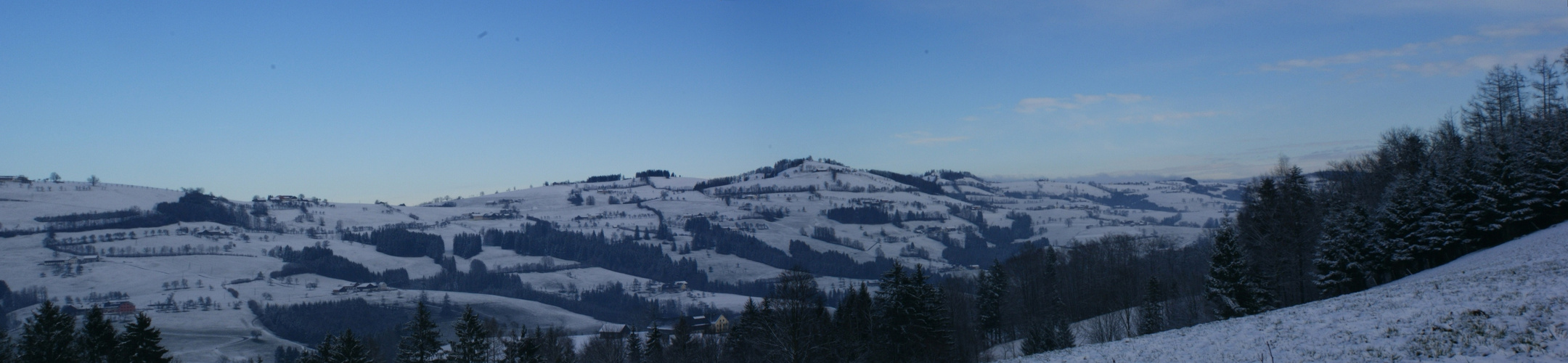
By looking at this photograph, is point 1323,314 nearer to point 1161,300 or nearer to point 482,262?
point 1161,300

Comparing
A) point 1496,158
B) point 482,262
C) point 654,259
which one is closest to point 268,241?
point 482,262

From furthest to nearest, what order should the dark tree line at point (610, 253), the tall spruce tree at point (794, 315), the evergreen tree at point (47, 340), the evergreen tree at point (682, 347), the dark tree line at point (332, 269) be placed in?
the dark tree line at point (610, 253)
the dark tree line at point (332, 269)
the evergreen tree at point (682, 347)
the tall spruce tree at point (794, 315)
the evergreen tree at point (47, 340)

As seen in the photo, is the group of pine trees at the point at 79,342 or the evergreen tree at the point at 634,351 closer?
the group of pine trees at the point at 79,342

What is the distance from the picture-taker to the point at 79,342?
103ft

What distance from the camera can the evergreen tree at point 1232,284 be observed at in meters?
36.4

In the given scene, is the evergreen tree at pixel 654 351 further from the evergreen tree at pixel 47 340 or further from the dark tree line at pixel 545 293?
the dark tree line at pixel 545 293

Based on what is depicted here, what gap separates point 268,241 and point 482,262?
51756mm

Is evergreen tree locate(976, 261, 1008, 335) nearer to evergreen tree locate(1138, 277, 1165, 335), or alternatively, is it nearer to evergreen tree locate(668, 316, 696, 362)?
evergreen tree locate(1138, 277, 1165, 335)

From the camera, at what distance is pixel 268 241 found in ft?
581

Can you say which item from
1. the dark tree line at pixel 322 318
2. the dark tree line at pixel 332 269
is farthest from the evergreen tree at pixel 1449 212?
the dark tree line at pixel 332 269

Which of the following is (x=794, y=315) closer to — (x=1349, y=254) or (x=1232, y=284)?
(x=1232, y=284)

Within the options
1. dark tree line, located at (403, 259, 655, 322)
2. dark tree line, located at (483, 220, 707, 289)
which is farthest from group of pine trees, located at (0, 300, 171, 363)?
dark tree line, located at (483, 220, 707, 289)

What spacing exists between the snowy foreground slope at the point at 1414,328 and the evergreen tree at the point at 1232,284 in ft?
28.4

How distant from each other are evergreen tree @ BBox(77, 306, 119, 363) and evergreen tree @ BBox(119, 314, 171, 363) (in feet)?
1.43
